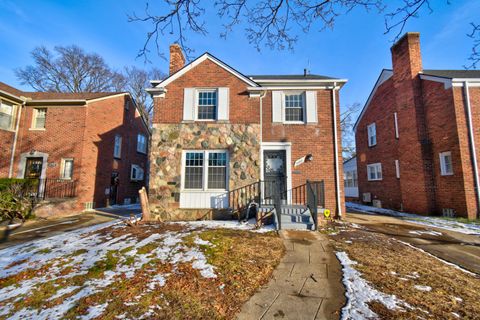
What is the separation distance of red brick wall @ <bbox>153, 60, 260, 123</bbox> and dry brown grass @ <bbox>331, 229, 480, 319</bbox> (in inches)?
238

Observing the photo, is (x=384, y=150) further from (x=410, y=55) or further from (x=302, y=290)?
(x=302, y=290)

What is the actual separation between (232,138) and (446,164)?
409 inches

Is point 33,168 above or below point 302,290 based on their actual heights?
above

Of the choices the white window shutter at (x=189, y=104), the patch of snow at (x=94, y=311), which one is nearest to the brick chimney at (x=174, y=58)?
the white window shutter at (x=189, y=104)

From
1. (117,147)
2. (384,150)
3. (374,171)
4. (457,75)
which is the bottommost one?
(374,171)

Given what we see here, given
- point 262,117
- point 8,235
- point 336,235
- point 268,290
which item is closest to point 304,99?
point 262,117

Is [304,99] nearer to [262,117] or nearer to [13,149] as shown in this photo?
[262,117]

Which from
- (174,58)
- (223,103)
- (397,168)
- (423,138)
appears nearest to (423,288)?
(223,103)

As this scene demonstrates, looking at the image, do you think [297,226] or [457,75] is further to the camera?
[457,75]

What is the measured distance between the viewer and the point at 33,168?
12.8m

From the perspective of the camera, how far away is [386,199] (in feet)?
43.4

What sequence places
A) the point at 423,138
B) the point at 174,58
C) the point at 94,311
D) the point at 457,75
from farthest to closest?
the point at 457,75 < the point at 423,138 < the point at 174,58 < the point at 94,311

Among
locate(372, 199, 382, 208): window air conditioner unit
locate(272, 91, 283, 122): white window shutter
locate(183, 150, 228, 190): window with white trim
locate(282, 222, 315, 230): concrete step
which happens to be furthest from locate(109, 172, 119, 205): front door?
locate(372, 199, 382, 208): window air conditioner unit

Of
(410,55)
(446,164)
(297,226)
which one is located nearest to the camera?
(297,226)
